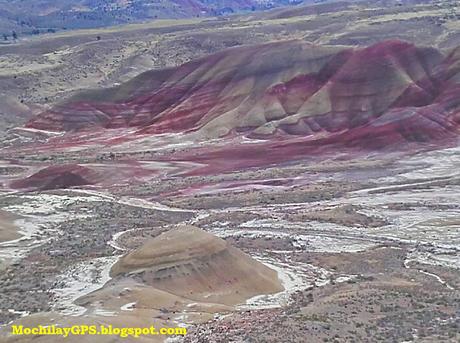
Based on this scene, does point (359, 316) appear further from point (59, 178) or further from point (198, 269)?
point (59, 178)

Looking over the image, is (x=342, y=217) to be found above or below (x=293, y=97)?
below

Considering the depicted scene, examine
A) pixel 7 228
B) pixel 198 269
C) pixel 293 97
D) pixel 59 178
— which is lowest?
pixel 59 178

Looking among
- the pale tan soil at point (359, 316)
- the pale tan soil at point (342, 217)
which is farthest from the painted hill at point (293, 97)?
the pale tan soil at point (359, 316)

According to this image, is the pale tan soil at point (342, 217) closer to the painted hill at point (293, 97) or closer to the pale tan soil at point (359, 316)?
the pale tan soil at point (359, 316)

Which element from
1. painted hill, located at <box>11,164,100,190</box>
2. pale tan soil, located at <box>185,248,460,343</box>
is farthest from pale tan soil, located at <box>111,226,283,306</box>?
painted hill, located at <box>11,164,100,190</box>

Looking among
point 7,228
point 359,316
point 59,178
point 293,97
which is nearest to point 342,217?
point 7,228

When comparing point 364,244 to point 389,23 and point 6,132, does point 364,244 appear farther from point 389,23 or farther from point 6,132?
point 389,23

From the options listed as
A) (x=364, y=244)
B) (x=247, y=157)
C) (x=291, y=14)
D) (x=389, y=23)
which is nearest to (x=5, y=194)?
(x=247, y=157)

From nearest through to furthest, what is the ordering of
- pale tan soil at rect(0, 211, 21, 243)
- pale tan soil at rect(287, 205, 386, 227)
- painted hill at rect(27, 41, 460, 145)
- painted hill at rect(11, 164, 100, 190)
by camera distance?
pale tan soil at rect(0, 211, 21, 243) < pale tan soil at rect(287, 205, 386, 227) < painted hill at rect(11, 164, 100, 190) < painted hill at rect(27, 41, 460, 145)

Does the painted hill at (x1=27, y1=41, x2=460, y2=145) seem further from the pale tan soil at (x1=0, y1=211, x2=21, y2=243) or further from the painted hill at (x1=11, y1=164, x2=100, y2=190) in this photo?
the pale tan soil at (x1=0, y1=211, x2=21, y2=243)

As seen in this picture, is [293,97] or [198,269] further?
[293,97]
